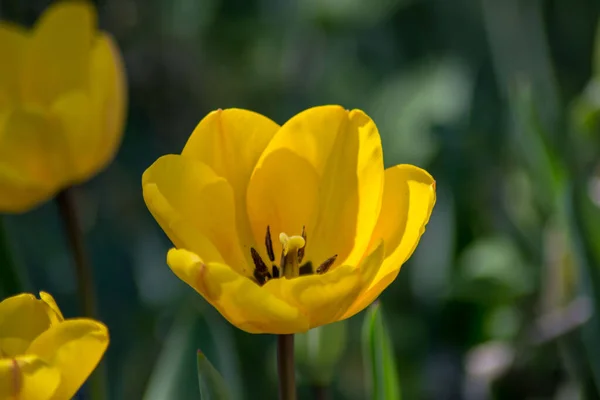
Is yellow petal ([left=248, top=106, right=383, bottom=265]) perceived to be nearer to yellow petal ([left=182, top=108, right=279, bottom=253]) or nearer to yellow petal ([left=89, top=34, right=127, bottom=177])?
yellow petal ([left=182, top=108, right=279, bottom=253])

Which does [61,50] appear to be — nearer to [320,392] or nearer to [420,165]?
[320,392]

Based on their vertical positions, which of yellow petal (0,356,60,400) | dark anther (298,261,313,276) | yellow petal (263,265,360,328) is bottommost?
dark anther (298,261,313,276)

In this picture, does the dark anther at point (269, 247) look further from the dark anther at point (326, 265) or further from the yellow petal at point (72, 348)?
the yellow petal at point (72, 348)

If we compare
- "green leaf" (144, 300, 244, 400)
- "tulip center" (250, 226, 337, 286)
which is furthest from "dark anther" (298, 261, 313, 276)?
"green leaf" (144, 300, 244, 400)

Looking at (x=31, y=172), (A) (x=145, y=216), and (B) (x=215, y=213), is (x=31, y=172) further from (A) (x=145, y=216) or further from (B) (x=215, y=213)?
(A) (x=145, y=216)

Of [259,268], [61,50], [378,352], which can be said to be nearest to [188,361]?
[259,268]

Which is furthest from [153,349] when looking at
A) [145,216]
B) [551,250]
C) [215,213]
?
[215,213]

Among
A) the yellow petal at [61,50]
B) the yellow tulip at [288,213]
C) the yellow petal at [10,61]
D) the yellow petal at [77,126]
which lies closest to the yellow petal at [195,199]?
the yellow tulip at [288,213]
